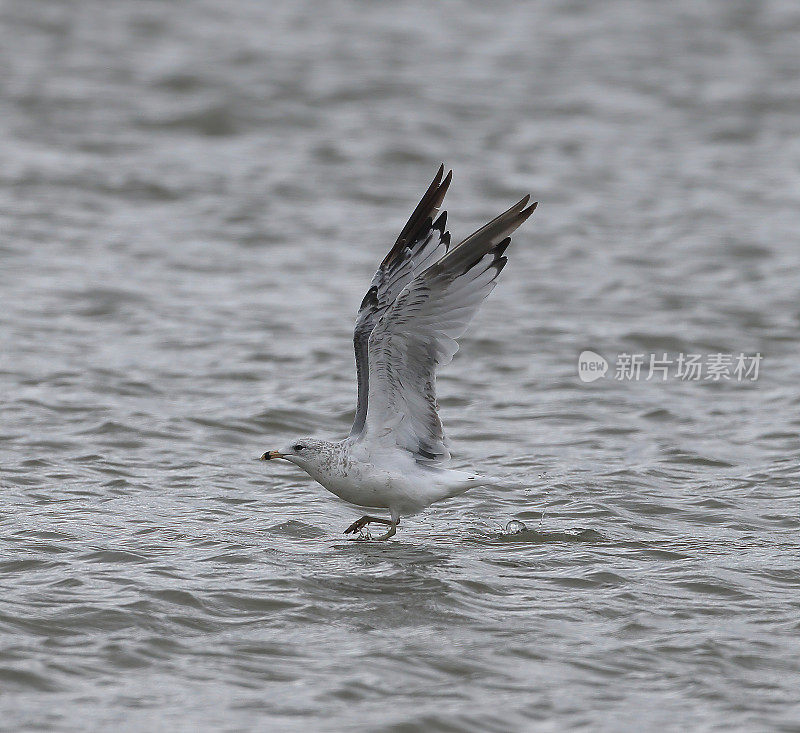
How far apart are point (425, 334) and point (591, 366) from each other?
4308 millimetres

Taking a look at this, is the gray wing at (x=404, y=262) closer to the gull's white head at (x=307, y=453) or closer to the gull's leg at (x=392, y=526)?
the gull's white head at (x=307, y=453)

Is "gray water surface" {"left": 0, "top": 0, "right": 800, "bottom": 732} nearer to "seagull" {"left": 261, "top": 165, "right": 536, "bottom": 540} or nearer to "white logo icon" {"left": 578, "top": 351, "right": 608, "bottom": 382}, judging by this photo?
"white logo icon" {"left": 578, "top": 351, "right": 608, "bottom": 382}

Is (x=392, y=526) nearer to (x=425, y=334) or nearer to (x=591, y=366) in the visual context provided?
(x=425, y=334)

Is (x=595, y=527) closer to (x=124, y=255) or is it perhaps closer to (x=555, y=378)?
(x=555, y=378)

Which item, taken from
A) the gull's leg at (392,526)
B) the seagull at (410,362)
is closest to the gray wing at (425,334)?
the seagull at (410,362)

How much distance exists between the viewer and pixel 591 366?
1162cm

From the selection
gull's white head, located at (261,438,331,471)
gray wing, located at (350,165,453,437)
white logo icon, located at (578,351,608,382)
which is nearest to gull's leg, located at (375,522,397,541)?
gull's white head, located at (261,438,331,471)

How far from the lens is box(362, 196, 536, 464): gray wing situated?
7355mm

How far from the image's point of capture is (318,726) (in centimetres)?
561

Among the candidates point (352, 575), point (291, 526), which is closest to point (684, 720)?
point (352, 575)

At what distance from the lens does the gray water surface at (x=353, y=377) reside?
6.21 metres

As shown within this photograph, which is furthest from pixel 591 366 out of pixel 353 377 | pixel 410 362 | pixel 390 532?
pixel 410 362

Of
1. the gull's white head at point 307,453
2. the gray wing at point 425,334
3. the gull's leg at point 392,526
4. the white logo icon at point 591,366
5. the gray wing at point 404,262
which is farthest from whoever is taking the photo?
the white logo icon at point 591,366

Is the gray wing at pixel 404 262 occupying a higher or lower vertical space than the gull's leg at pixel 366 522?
higher
